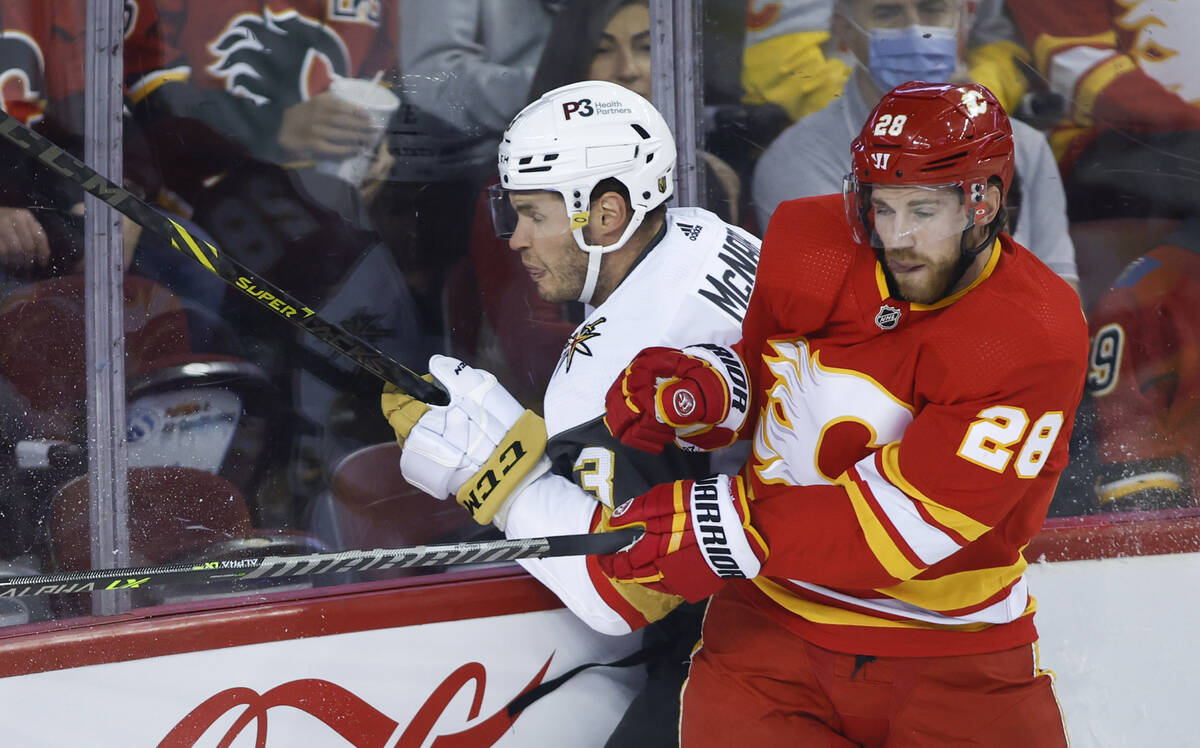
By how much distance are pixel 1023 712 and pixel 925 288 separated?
726 millimetres

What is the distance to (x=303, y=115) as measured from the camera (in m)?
2.28

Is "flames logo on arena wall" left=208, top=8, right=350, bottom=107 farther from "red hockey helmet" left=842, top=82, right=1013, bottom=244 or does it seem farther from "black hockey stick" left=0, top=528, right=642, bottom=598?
"red hockey helmet" left=842, top=82, right=1013, bottom=244

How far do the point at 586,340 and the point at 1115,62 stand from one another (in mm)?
1585

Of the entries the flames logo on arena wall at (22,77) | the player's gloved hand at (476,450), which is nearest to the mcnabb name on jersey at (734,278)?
the player's gloved hand at (476,450)

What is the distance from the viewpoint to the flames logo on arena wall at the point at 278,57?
2232 mm

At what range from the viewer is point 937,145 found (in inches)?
61.8

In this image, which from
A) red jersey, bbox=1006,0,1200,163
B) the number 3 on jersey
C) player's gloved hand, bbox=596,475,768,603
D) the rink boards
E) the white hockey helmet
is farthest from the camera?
red jersey, bbox=1006,0,1200,163

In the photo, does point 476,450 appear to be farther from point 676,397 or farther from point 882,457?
point 882,457

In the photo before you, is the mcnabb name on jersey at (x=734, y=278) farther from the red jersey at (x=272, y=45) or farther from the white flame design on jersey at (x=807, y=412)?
the red jersey at (x=272, y=45)

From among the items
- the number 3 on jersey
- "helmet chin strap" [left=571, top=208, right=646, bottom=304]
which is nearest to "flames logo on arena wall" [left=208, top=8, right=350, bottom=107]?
"helmet chin strap" [left=571, top=208, right=646, bottom=304]

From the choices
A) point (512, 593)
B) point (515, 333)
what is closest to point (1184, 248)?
point (515, 333)

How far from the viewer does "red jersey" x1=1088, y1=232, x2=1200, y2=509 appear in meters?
2.79

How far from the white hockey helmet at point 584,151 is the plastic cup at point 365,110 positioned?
32cm

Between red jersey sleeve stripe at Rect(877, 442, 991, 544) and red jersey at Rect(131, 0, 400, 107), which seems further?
red jersey at Rect(131, 0, 400, 107)
